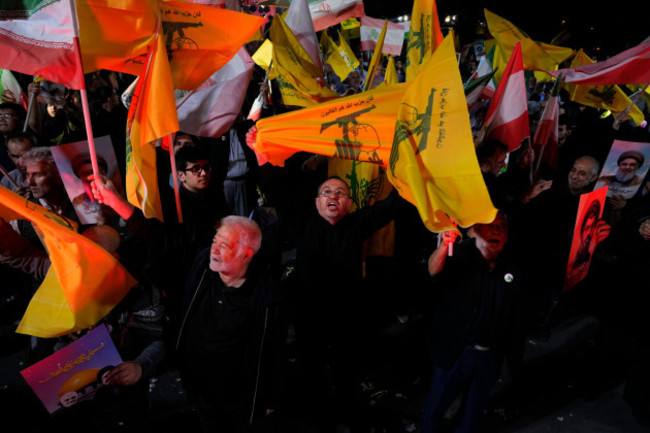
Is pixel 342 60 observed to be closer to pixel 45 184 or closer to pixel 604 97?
pixel 604 97

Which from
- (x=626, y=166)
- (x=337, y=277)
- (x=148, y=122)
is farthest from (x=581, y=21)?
(x=148, y=122)

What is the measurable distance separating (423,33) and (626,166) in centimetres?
272

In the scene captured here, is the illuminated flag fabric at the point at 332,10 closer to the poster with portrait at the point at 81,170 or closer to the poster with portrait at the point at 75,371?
the poster with portrait at the point at 81,170

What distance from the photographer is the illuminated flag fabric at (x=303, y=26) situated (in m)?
4.57

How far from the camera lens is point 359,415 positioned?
3.81 meters

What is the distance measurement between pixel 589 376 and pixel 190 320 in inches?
163

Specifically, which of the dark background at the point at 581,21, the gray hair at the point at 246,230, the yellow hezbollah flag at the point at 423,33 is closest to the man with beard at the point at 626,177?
the yellow hezbollah flag at the point at 423,33

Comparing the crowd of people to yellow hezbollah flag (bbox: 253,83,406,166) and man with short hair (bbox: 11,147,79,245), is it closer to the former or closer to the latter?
man with short hair (bbox: 11,147,79,245)

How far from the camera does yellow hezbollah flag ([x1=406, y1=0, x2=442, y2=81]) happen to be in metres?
4.57

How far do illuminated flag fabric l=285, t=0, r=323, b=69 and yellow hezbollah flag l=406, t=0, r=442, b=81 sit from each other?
3.56 feet

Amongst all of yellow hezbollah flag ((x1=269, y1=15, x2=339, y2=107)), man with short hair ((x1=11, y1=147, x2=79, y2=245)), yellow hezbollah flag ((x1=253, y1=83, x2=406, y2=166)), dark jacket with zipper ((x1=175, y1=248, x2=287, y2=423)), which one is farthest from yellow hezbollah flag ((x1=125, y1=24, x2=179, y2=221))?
yellow hezbollah flag ((x1=269, y1=15, x2=339, y2=107))

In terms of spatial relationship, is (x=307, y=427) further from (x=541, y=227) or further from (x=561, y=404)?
(x=541, y=227)

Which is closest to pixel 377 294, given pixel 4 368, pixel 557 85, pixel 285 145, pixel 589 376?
pixel 589 376

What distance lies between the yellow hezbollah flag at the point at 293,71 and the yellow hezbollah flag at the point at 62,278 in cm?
236
